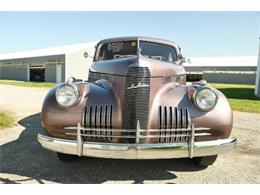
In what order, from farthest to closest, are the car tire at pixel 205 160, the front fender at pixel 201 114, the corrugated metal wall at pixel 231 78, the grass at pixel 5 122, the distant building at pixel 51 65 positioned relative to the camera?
the corrugated metal wall at pixel 231 78, the distant building at pixel 51 65, the grass at pixel 5 122, the car tire at pixel 205 160, the front fender at pixel 201 114

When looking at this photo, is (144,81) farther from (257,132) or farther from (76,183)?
(257,132)

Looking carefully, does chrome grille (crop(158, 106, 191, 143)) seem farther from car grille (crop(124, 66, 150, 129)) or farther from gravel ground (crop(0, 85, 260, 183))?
gravel ground (crop(0, 85, 260, 183))

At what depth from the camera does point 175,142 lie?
3.16m

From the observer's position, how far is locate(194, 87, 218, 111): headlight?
11.0 feet

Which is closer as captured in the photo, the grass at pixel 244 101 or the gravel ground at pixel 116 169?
the gravel ground at pixel 116 169

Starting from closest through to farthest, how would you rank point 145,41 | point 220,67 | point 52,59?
point 145,41, point 52,59, point 220,67

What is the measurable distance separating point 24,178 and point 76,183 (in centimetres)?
67

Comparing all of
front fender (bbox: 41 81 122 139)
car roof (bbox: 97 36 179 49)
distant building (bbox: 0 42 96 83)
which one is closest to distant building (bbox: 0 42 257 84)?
distant building (bbox: 0 42 96 83)

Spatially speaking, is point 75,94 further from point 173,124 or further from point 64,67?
point 64,67

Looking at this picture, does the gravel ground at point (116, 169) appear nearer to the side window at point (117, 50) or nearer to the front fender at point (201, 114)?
the front fender at point (201, 114)

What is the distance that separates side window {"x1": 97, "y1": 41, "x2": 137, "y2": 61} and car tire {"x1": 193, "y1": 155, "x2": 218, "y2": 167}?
80.0 inches

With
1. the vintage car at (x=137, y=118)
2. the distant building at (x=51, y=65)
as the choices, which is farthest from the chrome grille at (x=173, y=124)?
the distant building at (x=51, y=65)

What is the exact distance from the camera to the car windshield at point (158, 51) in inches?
188
